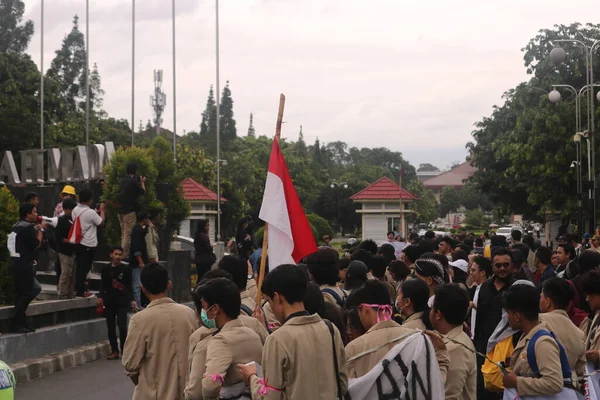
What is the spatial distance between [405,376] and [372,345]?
261 millimetres

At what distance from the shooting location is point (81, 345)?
14461 millimetres

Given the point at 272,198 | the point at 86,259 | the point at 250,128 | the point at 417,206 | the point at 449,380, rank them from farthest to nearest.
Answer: the point at 250,128 < the point at 417,206 < the point at 86,259 < the point at 272,198 < the point at 449,380

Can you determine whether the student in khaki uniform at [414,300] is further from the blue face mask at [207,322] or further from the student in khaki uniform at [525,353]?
the blue face mask at [207,322]

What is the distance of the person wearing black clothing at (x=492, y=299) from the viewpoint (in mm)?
8344

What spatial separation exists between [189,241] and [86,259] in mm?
20121

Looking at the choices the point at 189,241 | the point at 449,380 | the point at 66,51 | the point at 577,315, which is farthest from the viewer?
the point at 66,51

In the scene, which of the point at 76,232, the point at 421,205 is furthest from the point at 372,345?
the point at 421,205

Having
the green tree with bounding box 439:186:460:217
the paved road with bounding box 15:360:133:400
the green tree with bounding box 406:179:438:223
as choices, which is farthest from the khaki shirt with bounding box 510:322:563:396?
the green tree with bounding box 439:186:460:217

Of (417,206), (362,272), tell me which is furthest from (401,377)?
(417,206)

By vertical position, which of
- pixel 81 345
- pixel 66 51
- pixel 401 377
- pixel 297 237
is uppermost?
pixel 66 51

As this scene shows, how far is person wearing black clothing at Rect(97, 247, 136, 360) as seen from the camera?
13555 millimetres

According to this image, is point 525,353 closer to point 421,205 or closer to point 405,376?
point 405,376

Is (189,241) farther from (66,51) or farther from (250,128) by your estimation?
(250,128)

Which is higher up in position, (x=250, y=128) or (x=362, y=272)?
(x=250, y=128)
